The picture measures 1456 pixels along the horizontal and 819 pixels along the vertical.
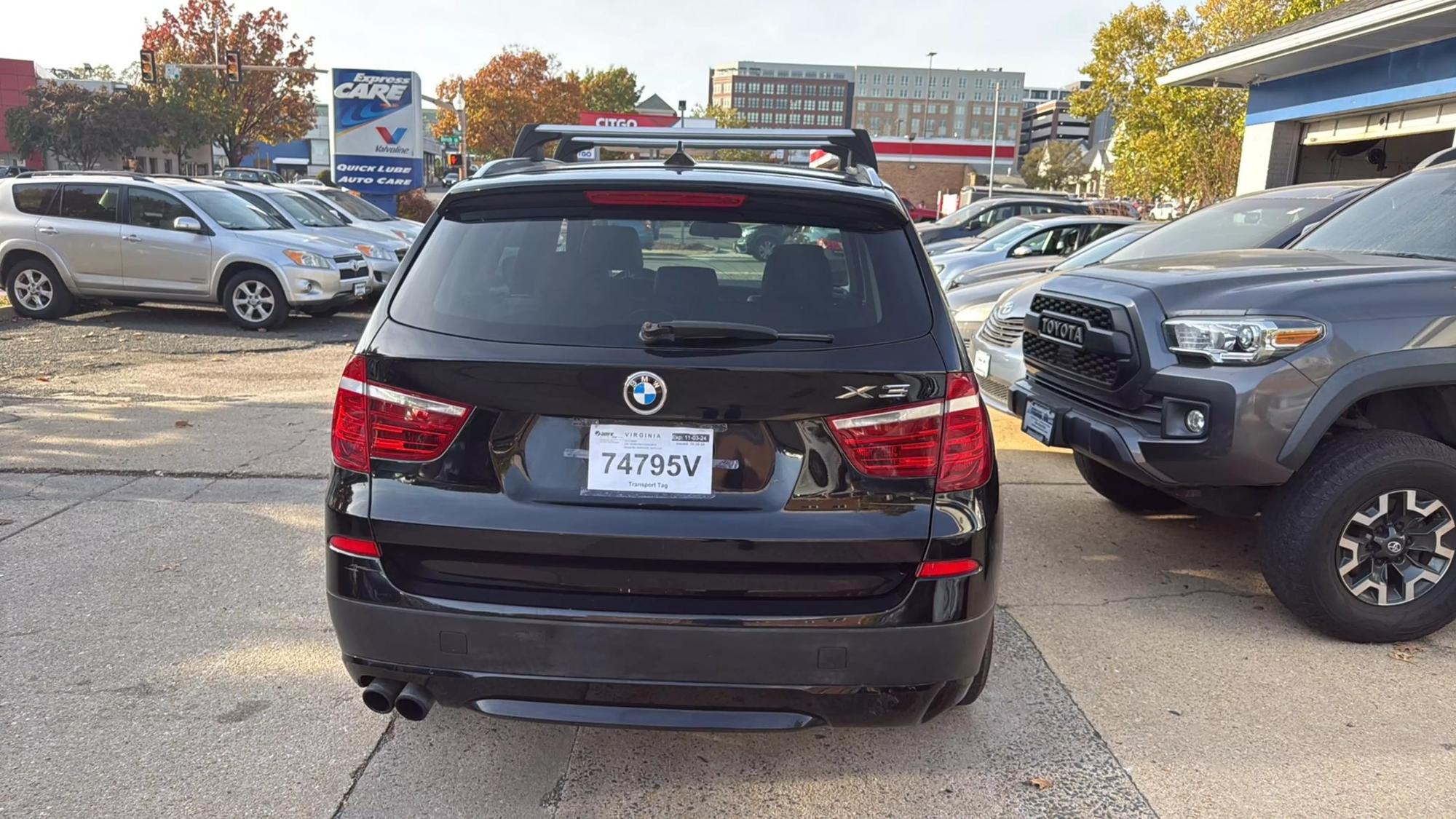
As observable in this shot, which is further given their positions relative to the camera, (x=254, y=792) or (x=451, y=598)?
(x=254, y=792)

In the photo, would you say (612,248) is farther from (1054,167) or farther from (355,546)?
(1054,167)

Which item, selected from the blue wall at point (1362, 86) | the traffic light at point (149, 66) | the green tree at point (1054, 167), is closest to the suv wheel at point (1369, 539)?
the blue wall at point (1362, 86)

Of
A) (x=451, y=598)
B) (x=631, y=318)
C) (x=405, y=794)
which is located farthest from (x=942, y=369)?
(x=405, y=794)

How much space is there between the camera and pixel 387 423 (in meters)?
2.46

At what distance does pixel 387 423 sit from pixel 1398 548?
3.61 meters

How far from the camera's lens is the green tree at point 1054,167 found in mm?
87438

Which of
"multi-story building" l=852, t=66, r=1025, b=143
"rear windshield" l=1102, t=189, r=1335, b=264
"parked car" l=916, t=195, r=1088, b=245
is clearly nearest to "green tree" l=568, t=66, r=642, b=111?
"parked car" l=916, t=195, r=1088, b=245

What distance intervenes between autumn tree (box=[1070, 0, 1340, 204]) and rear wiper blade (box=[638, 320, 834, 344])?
73.7ft

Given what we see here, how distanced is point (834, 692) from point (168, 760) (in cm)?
198

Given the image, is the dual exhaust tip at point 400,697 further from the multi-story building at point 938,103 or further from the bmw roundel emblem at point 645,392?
the multi-story building at point 938,103

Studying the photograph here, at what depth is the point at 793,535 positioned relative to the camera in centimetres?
233

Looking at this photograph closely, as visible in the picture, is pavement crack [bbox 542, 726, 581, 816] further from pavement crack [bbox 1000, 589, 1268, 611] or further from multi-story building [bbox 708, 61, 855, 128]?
multi-story building [bbox 708, 61, 855, 128]

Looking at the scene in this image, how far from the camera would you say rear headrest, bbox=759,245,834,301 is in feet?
8.57

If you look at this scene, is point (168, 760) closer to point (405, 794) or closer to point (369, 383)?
point (405, 794)
